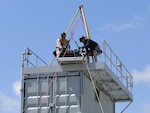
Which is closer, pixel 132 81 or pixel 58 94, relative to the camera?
pixel 58 94

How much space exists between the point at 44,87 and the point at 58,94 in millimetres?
621

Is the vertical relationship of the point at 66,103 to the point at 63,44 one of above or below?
below

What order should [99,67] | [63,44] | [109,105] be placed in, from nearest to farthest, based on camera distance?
[99,67] → [63,44] → [109,105]

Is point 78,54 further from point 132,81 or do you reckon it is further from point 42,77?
point 132,81

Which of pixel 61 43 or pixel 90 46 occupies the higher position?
pixel 61 43

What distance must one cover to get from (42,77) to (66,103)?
1435 millimetres

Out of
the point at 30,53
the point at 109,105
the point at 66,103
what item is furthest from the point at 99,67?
the point at 109,105

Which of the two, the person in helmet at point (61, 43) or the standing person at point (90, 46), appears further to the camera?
the person in helmet at point (61, 43)

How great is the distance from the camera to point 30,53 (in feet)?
57.8

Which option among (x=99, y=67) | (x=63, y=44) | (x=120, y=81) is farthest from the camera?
(x=120, y=81)

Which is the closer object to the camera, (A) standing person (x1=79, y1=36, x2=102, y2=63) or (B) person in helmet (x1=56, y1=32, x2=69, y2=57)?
(A) standing person (x1=79, y1=36, x2=102, y2=63)

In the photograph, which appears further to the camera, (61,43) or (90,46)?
(61,43)

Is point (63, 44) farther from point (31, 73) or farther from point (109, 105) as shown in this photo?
point (109, 105)

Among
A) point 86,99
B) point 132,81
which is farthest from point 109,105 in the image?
point 86,99
